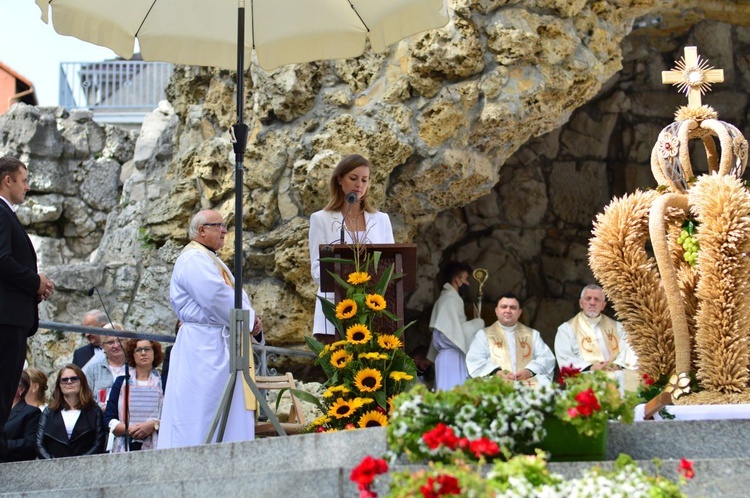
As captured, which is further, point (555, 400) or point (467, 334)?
point (467, 334)

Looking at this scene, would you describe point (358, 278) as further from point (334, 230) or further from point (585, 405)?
point (585, 405)

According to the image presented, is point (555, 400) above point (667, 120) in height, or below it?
below

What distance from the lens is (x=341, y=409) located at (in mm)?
6000

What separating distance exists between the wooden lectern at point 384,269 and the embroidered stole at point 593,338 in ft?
12.6

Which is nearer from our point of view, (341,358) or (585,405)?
(585,405)

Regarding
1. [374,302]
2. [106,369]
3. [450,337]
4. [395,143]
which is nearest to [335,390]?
[374,302]

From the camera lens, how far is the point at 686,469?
365 cm

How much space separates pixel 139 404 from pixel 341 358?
6.92 feet

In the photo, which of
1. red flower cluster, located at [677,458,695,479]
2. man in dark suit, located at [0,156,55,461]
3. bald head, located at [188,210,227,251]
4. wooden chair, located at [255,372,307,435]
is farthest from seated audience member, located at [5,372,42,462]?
red flower cluster, located at [677,458,695,479]

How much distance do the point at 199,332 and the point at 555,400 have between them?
3099mm

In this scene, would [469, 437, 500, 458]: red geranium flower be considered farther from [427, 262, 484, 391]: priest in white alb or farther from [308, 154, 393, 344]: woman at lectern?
[427, 262, 484, 391]: priest in white alb

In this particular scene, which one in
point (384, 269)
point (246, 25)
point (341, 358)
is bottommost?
point (341, 358)

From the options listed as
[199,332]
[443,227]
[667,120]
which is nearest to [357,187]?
[199,332]

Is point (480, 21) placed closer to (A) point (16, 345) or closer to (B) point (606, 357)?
(B) point (606, 357)
